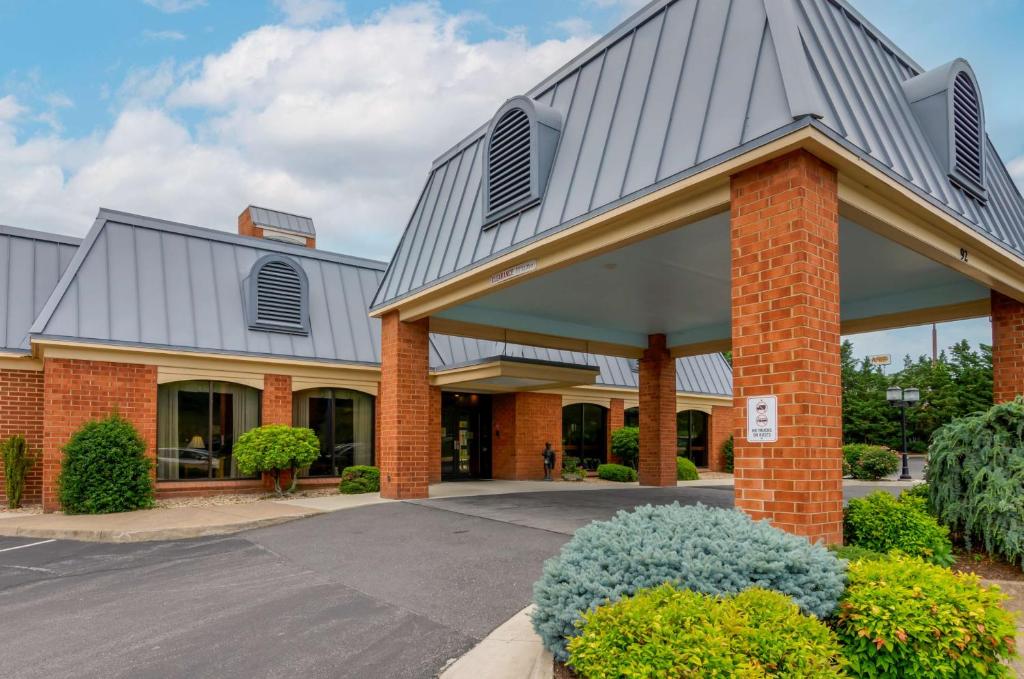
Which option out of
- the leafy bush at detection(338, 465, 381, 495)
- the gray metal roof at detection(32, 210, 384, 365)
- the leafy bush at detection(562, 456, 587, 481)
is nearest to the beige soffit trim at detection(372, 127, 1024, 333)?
the leafy bush at detection(338, 465, 381, 495)

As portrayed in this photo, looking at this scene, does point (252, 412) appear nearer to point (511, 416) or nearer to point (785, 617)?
point (511, 416)

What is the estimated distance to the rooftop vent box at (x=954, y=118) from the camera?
8773 millimetres

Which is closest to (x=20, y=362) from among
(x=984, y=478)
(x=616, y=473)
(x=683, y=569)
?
(x=616, y=473)

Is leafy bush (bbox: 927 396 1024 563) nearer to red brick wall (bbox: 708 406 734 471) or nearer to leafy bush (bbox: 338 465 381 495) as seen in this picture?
leafy bush (bbox: 338 465 381 495)

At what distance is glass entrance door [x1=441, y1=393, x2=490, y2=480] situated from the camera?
21531mm

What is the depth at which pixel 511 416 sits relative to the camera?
72.8 feet

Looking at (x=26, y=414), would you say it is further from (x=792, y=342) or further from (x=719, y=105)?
(x=792, y=342)

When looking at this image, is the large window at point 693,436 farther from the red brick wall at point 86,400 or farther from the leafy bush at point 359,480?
the red brick wall at point 86,400

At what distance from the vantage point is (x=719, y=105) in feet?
24.8

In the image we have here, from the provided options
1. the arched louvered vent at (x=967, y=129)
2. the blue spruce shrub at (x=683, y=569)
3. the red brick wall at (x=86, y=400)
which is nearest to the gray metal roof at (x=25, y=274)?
the red brick wall at (x=86, y=400)

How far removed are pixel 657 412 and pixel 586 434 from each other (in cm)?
577

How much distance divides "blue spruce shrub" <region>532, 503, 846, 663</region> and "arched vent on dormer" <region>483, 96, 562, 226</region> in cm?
638

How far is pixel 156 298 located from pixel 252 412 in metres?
3.52

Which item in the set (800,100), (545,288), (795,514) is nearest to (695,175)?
(800,100)
